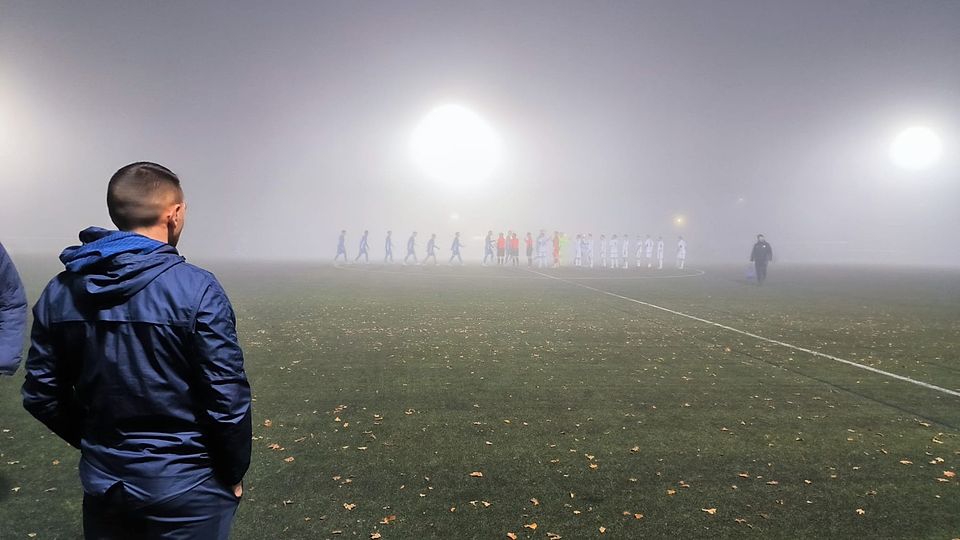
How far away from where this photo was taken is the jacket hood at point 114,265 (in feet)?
5.29

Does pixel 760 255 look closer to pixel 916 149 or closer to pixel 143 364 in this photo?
pixel 143 364

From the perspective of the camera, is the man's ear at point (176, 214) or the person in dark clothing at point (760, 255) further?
the person in dark clothing at point (760, 255)

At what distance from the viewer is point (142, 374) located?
1.67 metres

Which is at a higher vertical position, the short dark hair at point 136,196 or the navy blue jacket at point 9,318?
the short dark hair at point 136,196

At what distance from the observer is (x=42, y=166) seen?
4503cm

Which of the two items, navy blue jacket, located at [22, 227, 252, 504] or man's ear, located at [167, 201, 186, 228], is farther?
man's ear, located at [167, 201, 186, 228]

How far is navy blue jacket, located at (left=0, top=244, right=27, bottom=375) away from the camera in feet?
10.4

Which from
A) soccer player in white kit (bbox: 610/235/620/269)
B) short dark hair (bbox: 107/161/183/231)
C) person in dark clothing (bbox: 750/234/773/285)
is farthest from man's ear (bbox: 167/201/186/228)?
soccer player in white kit (bbox: 610/235/620/269)

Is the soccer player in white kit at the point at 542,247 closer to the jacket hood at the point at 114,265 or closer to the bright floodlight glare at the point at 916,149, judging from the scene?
the jacket hood at the point at 114,265

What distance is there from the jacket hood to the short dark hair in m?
0.09

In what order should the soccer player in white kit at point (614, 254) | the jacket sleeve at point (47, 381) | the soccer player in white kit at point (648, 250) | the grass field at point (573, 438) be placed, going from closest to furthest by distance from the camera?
the jacket sleeve at point (47, 381) < the grass field at point (573, 438) < the soccer player in white kit at point (614, 254) < the soccer player in white kit at point (648, 250)

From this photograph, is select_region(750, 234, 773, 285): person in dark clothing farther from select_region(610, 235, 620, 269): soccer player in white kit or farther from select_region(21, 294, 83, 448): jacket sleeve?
select_region(21, 294, 83, 448): jacket sleeve

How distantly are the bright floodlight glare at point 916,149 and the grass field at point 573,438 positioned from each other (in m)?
53.9

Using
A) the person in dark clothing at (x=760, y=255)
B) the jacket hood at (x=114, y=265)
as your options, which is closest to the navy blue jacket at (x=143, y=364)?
the jacket hood at (x=114, y=265)
